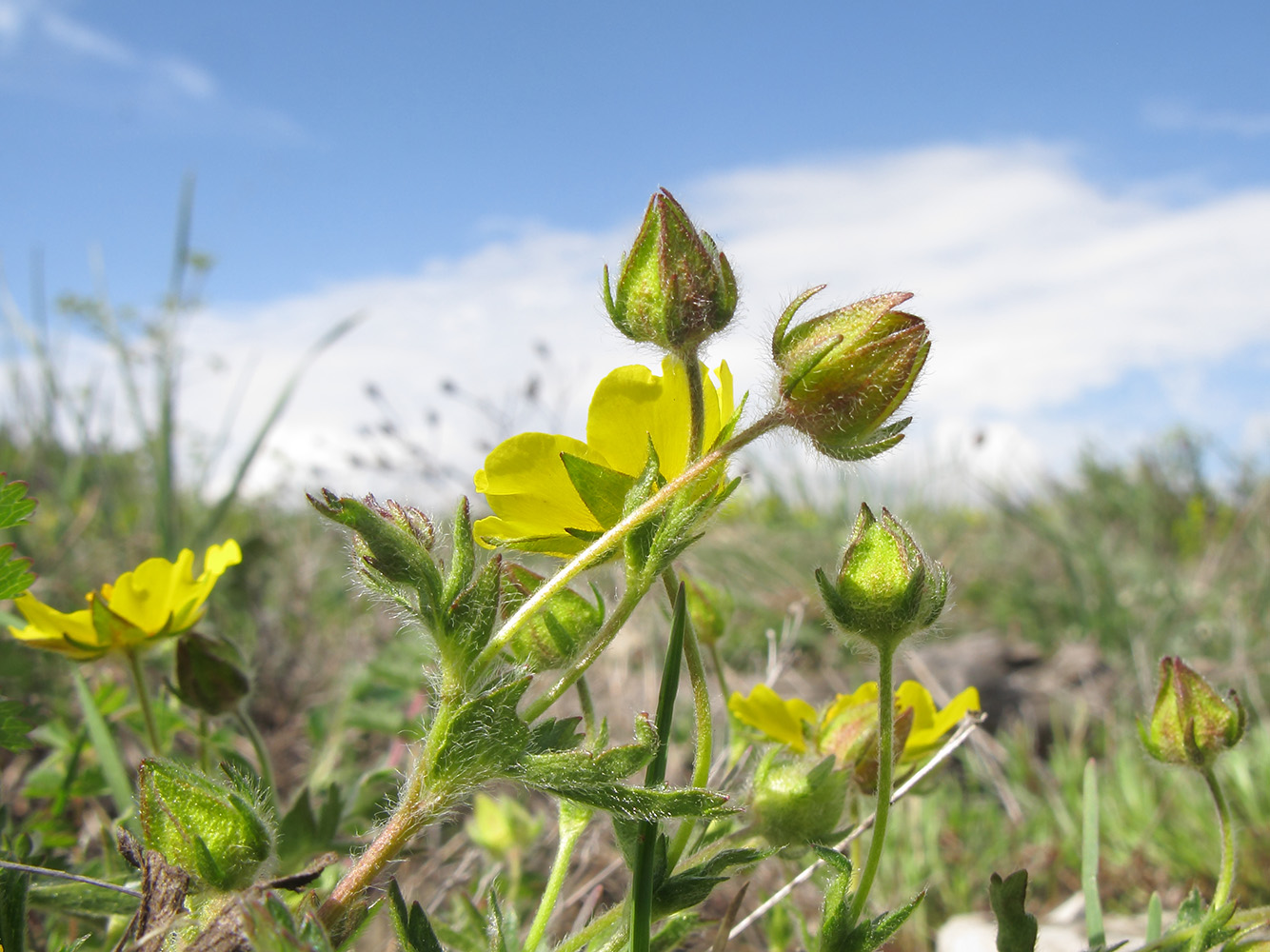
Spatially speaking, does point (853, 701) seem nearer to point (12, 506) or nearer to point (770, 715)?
point (770, 715)

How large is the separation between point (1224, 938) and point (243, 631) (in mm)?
2533

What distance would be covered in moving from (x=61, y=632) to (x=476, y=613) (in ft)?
2.41

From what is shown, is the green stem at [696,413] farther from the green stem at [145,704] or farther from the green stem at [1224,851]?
the green stem at [145,704]

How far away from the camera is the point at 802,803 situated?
0.91 metres

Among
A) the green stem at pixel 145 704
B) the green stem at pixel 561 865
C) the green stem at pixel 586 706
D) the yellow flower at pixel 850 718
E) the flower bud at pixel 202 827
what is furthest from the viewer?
the green stem at pixel 145 704

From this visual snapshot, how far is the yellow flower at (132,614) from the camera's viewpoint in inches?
46.8

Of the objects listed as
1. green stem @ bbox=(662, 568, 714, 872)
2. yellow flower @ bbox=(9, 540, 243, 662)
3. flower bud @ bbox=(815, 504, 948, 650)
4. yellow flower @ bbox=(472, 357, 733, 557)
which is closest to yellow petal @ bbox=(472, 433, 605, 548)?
yellow flower @ bbox=(472, 357, 733, 557)

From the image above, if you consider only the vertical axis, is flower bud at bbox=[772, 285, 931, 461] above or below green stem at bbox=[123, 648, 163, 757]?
above

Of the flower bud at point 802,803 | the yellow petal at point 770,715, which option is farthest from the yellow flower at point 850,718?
the flower bud at point 802,803

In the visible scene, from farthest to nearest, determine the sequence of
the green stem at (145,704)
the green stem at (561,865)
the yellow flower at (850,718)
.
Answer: the green stem at (145,704) → the yellow flower at (850,718) → the green stem at (561,865)

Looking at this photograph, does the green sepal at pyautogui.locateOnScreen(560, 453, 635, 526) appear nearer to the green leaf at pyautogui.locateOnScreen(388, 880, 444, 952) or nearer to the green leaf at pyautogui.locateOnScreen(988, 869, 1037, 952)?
the green leaf at pyautogui.locateOnScreen(388, 880, 444, 952)

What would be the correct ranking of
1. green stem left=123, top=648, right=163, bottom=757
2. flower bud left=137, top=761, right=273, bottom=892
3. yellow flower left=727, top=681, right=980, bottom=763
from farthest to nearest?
green stem left=123, top=648, right=163, bottom=757 < yellow flower left=727, top=681, right=980, bottom=763 < flower bud left=137, top=761, right=273, bottom=892

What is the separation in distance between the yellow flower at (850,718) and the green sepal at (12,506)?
0.75 metres

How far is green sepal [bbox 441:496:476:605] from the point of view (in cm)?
76
